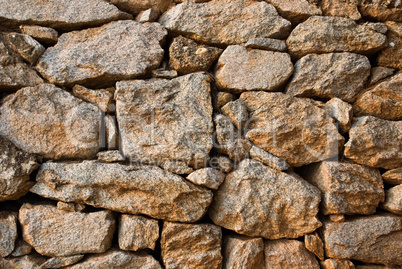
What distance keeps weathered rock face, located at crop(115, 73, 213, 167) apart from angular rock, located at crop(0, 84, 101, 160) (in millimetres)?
260

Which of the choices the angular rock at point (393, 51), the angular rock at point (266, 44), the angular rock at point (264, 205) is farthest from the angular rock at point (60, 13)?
the angular rock at point (393, 51)

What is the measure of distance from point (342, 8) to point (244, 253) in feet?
6.92

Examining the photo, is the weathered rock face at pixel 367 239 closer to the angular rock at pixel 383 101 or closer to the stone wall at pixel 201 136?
the stone wall at pixel 201 136

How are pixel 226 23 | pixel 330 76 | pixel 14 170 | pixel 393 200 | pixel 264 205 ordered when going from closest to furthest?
pixel 14 170 → pixel 264 205 → pixel 393 200 → pixel 330 76 → pixel 226 23

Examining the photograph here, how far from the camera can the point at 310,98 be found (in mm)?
2256

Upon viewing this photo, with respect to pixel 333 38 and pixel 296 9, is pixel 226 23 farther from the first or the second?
pixel 333 38

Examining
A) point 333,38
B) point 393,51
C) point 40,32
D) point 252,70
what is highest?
point 40,32

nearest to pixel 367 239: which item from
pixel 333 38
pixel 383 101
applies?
pixel 383 101

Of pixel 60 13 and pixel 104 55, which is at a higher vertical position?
pixel 60 13

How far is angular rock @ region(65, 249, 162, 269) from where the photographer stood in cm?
189

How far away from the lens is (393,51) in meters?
2.31

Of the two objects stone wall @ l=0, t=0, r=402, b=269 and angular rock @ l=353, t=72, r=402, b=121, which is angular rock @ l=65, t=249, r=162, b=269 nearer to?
stone wall @ l=0, t=0, r=402, b=269

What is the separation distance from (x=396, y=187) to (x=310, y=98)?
0.92m

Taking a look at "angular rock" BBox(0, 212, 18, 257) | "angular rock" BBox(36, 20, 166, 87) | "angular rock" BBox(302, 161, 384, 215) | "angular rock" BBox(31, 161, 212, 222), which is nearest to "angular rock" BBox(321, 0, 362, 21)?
"angular rock" BBox(302, 161, 384, 215)
